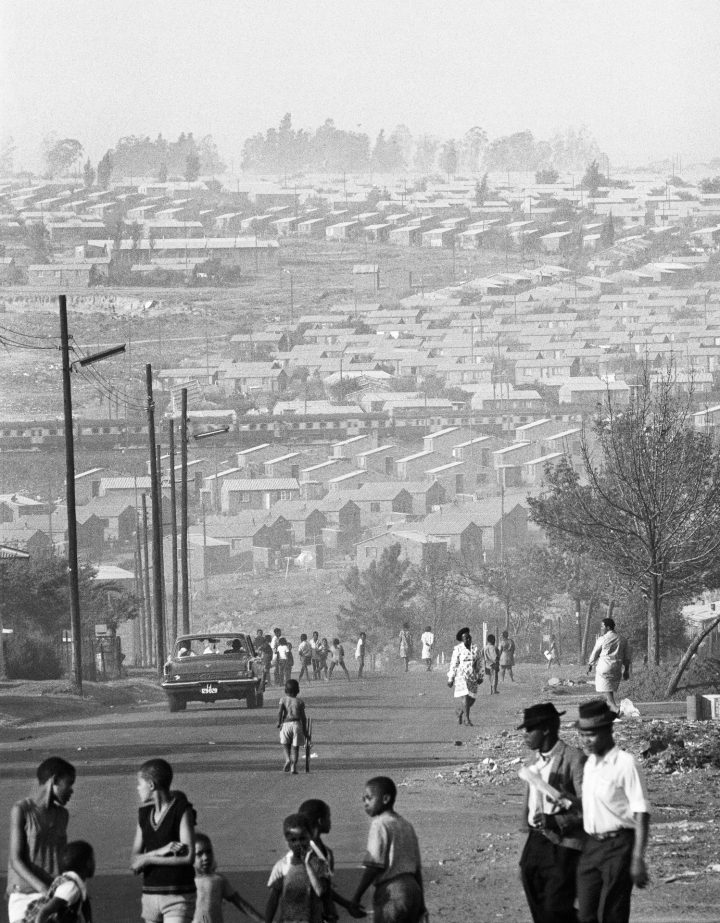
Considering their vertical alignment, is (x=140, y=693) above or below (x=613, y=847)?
below

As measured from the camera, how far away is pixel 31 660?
155ft

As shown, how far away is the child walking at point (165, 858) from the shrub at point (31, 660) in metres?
36.8

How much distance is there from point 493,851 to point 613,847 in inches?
207

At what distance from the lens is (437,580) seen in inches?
5212

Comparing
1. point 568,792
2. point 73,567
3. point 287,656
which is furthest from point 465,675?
point 568,792

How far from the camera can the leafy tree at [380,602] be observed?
421ft

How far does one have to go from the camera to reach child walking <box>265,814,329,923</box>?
8.76 m

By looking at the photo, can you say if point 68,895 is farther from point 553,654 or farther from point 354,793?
point 553,654

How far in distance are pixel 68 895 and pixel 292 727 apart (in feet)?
37.6

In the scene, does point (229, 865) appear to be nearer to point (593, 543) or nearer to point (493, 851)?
point (493, 851)

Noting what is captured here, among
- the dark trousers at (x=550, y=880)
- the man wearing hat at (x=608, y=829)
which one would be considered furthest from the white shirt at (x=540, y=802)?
the man wearing hat at (x=608, y=829)

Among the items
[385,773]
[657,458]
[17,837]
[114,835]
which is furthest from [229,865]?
[657,458]

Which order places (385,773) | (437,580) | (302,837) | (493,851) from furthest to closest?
(437,580) < (385,773) < (493,851) < (302,837)

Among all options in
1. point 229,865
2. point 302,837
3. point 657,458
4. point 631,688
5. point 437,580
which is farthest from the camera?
point 437,580
